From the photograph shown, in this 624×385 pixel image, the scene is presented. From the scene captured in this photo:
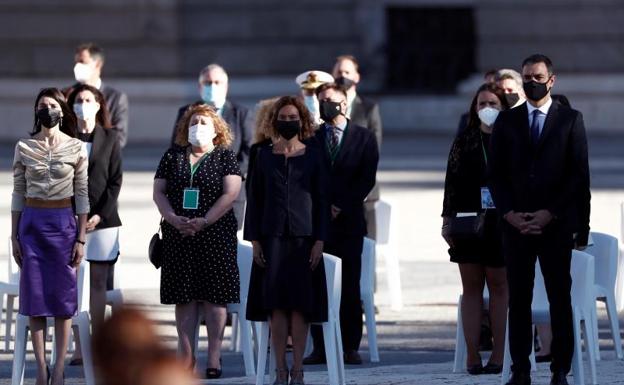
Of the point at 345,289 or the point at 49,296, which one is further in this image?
the point at 345,289

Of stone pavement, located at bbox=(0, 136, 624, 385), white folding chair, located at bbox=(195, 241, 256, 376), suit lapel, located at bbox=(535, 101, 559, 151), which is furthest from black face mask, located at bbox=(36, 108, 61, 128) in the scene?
suit lapel, located at bbox=(535, 101, 559, 151)

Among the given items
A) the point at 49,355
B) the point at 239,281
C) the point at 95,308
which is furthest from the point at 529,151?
the point at 49,355

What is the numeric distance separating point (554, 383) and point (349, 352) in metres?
2.01

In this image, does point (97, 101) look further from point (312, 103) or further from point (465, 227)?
point (465, 227)

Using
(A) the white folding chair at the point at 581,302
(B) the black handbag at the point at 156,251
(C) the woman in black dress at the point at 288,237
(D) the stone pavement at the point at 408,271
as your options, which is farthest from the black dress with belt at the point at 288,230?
(A) the white folding chair at the point at 581,302

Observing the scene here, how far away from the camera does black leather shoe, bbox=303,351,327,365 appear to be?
973 cm

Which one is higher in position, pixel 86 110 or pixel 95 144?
pixel 86 110

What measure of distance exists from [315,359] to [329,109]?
149 cm

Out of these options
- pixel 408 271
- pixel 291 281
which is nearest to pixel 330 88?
pixel 291 281

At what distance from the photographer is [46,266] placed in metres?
8.54

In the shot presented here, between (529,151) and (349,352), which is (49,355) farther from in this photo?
(529,151)

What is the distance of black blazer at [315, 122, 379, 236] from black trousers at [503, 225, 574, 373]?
6.23ft

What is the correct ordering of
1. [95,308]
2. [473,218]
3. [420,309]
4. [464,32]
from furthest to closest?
[464,32]
[420,309]
[95,308]
[473,218]

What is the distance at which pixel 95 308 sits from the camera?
31.9 feet
